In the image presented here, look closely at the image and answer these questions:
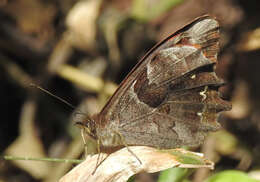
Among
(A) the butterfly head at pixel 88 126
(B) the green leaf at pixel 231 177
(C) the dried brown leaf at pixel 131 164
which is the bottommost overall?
(B) the green leaf at pixel 231 177

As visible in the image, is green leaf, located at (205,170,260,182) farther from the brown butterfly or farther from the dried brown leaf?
the brown butterfly

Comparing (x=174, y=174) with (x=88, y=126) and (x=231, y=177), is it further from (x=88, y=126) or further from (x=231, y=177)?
(x=88, y=126)

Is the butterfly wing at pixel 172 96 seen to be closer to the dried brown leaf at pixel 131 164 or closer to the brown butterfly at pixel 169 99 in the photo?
the brown butterfly at pixel 169 99

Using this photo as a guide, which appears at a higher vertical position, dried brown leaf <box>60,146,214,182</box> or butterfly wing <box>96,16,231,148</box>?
butterfly wing <box>96,16,231,148</box>

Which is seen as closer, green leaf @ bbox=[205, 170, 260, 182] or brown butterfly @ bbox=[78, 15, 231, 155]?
green leaf @ bbox=[205, 170, 260, 182]

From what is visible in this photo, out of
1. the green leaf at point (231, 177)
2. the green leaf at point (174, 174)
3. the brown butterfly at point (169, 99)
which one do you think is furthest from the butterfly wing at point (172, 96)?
the green leaf at point (231, 177)

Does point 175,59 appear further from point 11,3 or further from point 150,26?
point 11,3

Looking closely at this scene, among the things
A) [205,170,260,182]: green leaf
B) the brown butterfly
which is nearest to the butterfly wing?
the brown butterfly

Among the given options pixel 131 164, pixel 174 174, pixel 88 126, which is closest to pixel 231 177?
pixel 174 174
